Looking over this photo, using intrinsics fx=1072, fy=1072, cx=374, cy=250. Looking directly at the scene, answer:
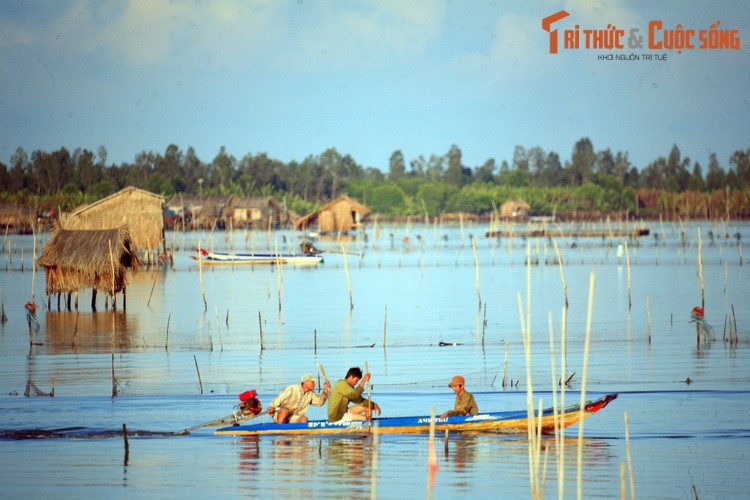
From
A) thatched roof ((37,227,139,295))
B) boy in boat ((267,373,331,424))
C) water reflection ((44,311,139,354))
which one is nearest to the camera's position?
boy in boat ((267,373,331,424))

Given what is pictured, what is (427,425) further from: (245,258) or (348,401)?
(245,258)

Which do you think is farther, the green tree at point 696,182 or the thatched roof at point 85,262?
the green tree at point 696,182

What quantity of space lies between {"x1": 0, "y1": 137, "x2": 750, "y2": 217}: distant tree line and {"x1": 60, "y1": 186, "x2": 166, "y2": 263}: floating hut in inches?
1125

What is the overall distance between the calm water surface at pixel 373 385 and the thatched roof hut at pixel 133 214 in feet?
26.0

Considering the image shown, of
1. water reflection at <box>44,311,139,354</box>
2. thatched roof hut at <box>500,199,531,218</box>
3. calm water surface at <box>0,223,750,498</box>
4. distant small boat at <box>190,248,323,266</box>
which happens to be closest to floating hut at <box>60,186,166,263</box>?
distant small boat at <box>190,248,323,266</box>

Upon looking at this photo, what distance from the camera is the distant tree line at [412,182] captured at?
9194 cm

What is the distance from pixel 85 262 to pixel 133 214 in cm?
1796

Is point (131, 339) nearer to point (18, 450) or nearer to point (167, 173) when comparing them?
point (18, 450)

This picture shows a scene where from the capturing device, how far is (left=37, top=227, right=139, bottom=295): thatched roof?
2652 centimetres

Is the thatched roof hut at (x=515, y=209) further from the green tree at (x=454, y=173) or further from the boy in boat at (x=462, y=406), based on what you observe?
the boy in boat at (x=462, y=406)

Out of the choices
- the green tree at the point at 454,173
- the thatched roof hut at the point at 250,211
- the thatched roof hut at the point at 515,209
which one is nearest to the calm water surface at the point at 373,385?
the thatched roof hut at the point at 250,211

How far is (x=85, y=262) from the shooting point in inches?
1043

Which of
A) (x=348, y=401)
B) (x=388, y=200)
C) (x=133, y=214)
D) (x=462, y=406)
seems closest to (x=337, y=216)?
(x=133, y=214)

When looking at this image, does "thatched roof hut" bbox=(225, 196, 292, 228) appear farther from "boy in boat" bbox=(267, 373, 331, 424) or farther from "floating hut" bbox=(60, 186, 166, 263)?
"boy in boat" bbox=(267, 373, 331, 424)
